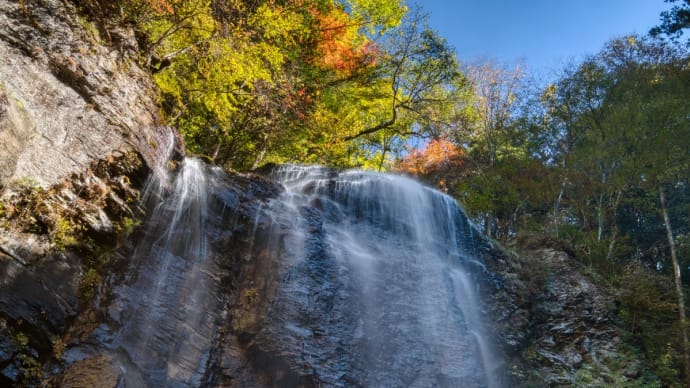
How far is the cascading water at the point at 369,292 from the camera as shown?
21.6 feet

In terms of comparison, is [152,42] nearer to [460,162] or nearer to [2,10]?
[2,10]

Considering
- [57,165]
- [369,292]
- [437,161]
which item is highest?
[437,161]

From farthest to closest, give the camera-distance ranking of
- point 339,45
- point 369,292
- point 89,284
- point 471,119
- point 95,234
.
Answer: point 471,119 → point 339,45 → point 369,292 → point 95,234 → point 89,284

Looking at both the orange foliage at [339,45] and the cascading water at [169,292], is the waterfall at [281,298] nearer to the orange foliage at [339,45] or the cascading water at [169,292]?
the cascading water at [169,292]

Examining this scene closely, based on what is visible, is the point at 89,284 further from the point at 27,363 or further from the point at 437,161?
the point at 437,161

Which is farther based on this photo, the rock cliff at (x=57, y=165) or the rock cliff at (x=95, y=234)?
the rock cliff at (x=95, y=234)

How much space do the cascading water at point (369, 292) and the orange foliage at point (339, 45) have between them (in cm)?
570

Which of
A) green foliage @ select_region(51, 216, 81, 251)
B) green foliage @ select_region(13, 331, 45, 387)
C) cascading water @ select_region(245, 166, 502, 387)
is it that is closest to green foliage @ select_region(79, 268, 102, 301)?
green foliage @ select_region(51, 216, 81, 251)

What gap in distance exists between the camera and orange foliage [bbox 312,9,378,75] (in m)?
15.0

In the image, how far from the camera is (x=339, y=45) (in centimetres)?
1533

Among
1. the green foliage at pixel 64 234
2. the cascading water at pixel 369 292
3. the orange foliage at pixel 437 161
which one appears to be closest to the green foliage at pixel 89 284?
the green foliage at pixel 64 234

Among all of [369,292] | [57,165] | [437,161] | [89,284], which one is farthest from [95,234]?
[437,161]

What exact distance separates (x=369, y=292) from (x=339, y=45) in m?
10.6

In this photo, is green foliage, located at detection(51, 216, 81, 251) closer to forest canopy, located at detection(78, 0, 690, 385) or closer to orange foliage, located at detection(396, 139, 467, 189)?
forest canopy, located at detection(78, 0, 690, 385)
